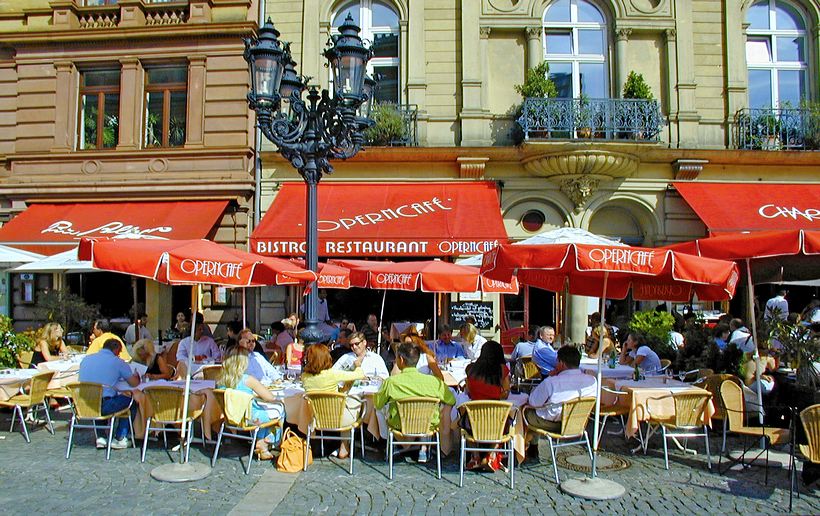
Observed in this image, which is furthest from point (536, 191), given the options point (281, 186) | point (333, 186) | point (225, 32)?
point (225, 32)

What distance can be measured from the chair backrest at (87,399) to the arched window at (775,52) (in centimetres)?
1546

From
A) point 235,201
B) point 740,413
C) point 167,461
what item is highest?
point 235,201

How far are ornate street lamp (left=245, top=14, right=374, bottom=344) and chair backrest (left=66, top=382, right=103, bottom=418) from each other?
2.85 m

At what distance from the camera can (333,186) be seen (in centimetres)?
1573

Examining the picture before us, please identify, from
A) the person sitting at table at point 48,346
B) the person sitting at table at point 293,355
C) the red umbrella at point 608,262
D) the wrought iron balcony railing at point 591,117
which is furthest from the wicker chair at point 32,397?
the wrought iron balcony railing at point 591,117

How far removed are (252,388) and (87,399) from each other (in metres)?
1.86

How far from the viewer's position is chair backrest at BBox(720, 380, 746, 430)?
6.84m

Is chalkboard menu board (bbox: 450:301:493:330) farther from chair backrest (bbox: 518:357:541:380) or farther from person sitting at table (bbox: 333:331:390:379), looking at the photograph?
person sitting at table (bbox: 333:331:390:379)

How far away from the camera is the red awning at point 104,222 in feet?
47.4

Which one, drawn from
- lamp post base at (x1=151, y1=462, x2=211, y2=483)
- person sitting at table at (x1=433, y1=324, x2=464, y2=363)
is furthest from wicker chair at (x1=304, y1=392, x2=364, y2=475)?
person sitting at table at (x1=433, y1=324, x2=464, y2=363)

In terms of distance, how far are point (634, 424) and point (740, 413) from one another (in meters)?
1.06

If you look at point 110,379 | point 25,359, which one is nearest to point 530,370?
point 110,379

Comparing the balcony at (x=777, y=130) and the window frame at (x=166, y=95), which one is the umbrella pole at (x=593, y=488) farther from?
the window frame at (x=166, y=95)

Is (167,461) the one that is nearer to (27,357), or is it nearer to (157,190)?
(27,357)
